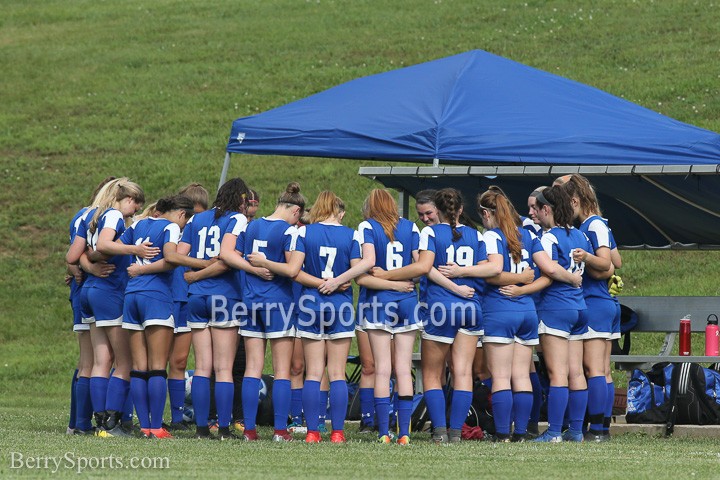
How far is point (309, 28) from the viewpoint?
100 feet

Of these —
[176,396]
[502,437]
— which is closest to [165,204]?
[176,396]

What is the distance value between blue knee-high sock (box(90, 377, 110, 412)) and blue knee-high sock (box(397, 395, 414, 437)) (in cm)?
207

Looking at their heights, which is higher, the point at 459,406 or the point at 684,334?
the point at 684,334

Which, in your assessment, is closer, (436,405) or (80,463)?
(80,463)

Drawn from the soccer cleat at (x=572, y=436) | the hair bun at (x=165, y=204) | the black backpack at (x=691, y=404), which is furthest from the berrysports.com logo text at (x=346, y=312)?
the black backpack at (x=691, y=404)

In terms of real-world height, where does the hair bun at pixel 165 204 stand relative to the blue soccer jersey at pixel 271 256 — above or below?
above

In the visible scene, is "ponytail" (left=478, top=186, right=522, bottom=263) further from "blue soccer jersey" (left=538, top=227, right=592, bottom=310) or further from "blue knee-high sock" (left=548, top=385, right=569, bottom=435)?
"blue knee-high sock" (left=548, top=385, right=569, bottom=435)

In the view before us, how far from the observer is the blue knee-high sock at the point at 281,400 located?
813 cm

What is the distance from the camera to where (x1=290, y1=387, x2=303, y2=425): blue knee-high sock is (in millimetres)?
9078

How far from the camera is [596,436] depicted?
8742 mm

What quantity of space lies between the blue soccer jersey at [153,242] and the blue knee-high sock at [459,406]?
2.03m

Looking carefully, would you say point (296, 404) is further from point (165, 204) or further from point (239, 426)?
point (165, 204)

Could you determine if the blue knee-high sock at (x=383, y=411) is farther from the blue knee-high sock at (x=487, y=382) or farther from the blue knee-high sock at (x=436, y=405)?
the blue knee-high sock at (x=487, y=382)

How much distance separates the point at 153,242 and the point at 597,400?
10.7 feet
